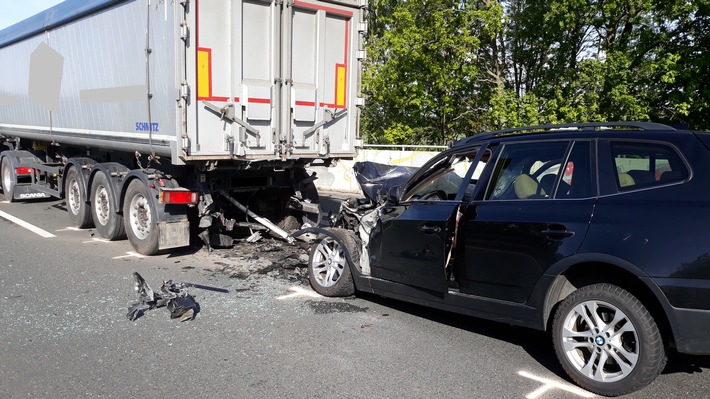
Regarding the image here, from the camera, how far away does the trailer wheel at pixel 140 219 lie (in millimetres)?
7445

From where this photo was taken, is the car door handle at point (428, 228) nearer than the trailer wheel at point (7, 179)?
Yes

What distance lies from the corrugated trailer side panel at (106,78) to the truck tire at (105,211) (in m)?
0.60

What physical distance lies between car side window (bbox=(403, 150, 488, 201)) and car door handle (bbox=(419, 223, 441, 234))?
13.4 inches

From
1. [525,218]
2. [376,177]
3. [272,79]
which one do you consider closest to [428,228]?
[525,218]

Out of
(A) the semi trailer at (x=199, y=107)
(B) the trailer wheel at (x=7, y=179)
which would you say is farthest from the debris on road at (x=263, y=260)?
(B) the trailer wheel at (x=7, y=179)

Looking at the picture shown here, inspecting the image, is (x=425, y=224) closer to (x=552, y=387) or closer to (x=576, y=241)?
(x=576, y=241)

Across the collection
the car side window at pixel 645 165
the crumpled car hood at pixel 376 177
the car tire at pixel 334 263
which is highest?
the car side window at pixel 645 165

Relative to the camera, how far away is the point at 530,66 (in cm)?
2498

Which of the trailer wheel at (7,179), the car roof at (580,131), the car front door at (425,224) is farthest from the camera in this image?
the trailer wheel at (7,179)

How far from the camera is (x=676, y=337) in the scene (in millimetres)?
3377

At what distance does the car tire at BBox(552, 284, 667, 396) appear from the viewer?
3475mm

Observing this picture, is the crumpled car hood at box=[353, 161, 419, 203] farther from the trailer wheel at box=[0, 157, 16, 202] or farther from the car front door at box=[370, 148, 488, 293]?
the trailer wheel at box=[0, 157, 16, 202]

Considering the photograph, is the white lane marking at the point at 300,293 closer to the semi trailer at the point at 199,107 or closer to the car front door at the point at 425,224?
the car front door at the point at 425,224

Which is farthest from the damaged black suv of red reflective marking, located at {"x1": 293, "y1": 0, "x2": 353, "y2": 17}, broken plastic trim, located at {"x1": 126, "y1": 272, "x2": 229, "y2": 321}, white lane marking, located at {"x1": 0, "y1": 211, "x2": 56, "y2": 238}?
white lane marking, located at {"x1": 0, "y1": 211, "x2": 56, "y2": 238}
